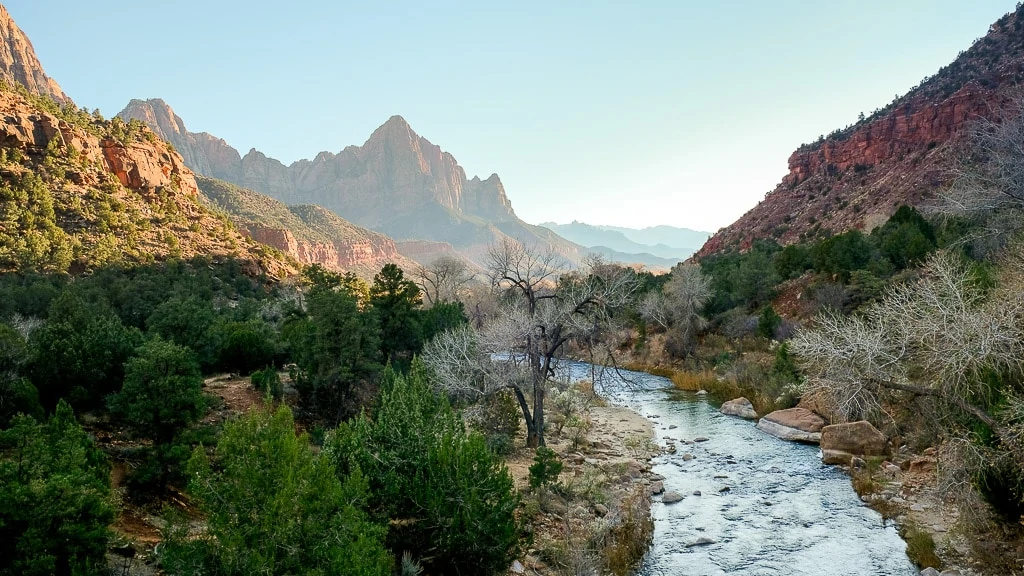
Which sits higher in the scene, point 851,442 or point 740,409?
point 851,442

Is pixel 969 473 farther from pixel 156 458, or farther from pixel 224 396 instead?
pixel 224 396

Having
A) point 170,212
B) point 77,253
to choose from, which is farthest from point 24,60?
point 77,253

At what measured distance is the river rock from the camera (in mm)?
20872

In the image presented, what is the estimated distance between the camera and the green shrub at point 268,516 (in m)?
5.40

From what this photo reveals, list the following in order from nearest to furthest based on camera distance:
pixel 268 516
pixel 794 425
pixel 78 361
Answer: pixel 268 516, pixel 78 361, pixel 794 425

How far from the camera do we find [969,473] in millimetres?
8508

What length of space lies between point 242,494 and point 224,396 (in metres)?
10.9

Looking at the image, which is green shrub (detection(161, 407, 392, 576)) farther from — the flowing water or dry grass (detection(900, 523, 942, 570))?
dry grass (detection(900, 523, 942, 570))

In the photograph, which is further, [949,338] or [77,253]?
[77,253]

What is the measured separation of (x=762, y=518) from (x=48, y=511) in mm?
12470

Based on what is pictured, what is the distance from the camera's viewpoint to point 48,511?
→ 5.42 metres

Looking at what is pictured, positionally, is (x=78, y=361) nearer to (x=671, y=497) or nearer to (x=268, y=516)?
(x=268, y=516)

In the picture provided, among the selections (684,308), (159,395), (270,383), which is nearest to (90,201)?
(270,383)

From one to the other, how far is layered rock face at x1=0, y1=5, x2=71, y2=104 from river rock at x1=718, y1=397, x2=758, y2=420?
117879mm
